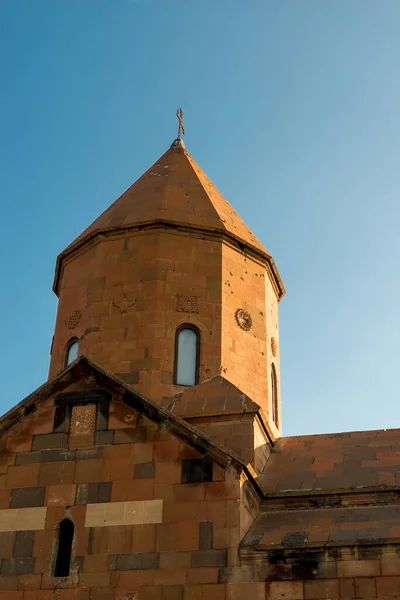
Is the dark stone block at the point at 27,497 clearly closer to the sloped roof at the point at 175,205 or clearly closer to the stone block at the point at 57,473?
the stone block at the point at 57,473

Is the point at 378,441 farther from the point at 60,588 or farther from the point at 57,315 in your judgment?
the point at 57,315

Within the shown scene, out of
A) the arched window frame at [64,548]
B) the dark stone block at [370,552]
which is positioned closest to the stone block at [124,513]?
the arched window frame at [64,548]

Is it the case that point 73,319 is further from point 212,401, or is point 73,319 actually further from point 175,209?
point 212,401

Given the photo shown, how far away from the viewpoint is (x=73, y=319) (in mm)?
14758

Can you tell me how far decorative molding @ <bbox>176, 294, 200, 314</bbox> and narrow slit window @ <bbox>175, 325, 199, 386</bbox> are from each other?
0.32 m

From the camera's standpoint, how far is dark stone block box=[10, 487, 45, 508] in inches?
418

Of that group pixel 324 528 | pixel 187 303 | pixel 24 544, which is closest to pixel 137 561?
pixel 24 544

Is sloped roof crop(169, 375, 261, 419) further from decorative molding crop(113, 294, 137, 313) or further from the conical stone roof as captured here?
the conical stone roof

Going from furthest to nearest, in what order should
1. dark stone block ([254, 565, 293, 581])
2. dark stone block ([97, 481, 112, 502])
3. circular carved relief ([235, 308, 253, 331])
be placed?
circular carved relief ([235, 308, 253, 331]) < dark stone block ([97, 481, 112, 502]) < dark stone block ([254, 565, 293, 581])

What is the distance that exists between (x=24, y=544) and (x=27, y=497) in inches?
25.0

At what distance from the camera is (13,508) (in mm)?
10641

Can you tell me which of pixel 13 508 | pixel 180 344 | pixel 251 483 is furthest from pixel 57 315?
pixel 251 483

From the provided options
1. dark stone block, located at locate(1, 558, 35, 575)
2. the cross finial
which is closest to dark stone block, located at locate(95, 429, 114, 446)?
dark stone block, located at locate(1, 558, 35, 575)

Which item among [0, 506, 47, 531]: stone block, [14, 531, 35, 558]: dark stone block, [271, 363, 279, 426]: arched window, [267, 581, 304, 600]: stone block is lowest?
[267, 581, 304, 600]: stone block
